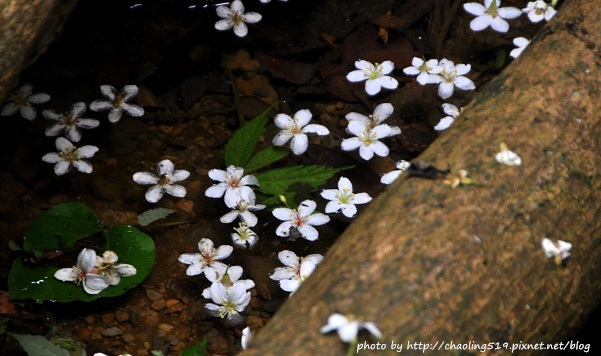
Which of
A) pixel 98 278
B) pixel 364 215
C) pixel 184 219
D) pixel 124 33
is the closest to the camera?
pixel 364 215

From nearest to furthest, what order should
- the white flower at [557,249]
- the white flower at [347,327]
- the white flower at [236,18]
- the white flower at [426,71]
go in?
1. the white flower at [347,327]
2. the white flower at [557,249]
3. the white flower at [426,71]
4. the white flower at [236,18]

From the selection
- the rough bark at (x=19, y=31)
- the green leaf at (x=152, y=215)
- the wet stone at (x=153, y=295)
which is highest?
the rough bark at (x=19, y=31)

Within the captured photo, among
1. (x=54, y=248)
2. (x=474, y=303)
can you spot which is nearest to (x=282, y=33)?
(x=54, y=248)

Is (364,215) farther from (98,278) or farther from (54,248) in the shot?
(54,248)

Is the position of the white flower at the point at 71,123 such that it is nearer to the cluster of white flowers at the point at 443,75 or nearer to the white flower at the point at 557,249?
the cluster of white flowers at the point at 443,75

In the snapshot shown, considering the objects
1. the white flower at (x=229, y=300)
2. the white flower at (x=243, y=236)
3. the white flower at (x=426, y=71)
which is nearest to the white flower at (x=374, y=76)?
the white flower at (x=426, y=71)
